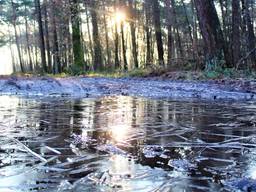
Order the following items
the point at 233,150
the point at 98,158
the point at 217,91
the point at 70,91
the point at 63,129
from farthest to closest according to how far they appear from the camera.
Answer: the point at 70,91 → the point at 217,91 → the point at 63,129 → the point at 233,150 → the point at 98,158

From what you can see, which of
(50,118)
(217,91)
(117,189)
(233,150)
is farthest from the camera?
(217,91)

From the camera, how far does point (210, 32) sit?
573 inches

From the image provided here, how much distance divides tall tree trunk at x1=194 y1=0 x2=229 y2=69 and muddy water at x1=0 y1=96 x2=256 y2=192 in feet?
31.2

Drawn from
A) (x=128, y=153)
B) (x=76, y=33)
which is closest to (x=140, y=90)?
(x=128, y=153)

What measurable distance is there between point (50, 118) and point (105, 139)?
1695 millimetres

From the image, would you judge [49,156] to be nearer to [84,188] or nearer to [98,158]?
[98,158]

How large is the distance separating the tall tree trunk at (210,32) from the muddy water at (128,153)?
9518 millimetres

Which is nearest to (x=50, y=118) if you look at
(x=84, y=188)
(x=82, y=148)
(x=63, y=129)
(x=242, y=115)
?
(x=63, y=129)

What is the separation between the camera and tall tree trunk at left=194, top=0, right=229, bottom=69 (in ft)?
47.5

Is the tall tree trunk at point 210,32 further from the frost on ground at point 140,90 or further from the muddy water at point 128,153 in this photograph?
the muddy water at point 128,153

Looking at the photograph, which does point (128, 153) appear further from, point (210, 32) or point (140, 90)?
point (210, 32)

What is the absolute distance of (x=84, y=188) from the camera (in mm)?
2098

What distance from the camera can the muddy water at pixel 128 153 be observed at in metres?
2.20

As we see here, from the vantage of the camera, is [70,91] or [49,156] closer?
[49,156]
